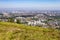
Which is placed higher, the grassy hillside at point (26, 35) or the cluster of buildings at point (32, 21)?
the grassy hillside at point (26, 35)

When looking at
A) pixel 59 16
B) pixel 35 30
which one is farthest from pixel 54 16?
pixel 35 30

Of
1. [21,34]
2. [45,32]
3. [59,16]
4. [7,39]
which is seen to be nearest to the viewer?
[7,39]

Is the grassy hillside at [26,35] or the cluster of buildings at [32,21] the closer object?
the grassy hillside at [26,35]

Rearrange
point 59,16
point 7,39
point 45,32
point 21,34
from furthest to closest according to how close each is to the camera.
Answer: point 59,16 < point 45,32 < point 21,34 < point 7,39

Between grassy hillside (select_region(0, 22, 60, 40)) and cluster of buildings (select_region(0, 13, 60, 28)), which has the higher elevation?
grassy hillside (select_region(0, 22, 60, 40))

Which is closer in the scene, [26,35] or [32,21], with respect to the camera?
[26,35]

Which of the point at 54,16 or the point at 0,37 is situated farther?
the point at 54,16

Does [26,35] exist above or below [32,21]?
above

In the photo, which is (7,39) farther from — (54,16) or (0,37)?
(54,16)

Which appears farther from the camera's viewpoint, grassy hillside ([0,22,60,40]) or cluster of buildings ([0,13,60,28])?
cluster of buildings ([0,13,60,28])

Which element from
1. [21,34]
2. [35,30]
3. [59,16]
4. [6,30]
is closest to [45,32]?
[35,30]
